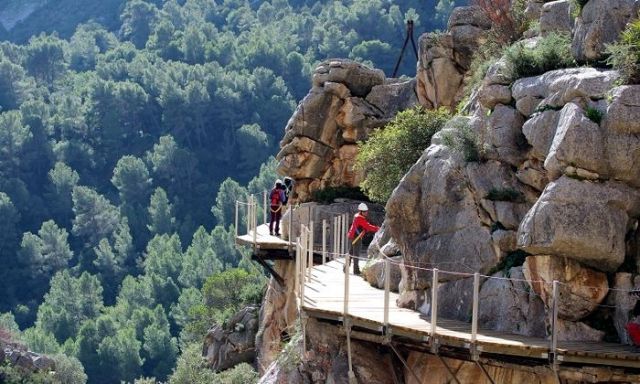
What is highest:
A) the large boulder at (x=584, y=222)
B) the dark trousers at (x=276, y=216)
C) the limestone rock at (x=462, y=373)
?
the large boulder at (x=584, y=222)

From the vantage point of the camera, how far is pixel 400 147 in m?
34.0

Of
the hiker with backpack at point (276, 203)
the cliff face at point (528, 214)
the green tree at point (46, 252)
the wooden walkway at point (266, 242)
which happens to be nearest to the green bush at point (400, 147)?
the cliff face at point (528, 214)

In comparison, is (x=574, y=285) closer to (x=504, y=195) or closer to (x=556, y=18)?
(x=504, y=195)

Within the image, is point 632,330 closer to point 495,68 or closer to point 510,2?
point 495,68

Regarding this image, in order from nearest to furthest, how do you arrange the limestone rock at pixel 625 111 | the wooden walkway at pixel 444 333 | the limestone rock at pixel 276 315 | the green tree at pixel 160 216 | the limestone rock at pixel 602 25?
the wooden walkway at pixel 444 333 → the limestone rock at pixel 625 111 → the limestone rock at pixel 602 25 → the limestone rock at pixel 276 315 → the green tree at pixel 160 216

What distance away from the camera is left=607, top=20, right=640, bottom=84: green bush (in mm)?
21859

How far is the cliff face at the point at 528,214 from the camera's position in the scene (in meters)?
21.6

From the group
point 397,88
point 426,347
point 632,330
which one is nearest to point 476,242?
point 426,347

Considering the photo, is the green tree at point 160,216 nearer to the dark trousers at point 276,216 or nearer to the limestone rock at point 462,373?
the dark trousers at point 276,216

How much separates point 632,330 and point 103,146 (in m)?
155

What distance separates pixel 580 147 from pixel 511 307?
2938 mm

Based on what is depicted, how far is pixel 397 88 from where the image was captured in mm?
42344

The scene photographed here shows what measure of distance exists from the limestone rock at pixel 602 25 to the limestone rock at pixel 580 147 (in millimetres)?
2035

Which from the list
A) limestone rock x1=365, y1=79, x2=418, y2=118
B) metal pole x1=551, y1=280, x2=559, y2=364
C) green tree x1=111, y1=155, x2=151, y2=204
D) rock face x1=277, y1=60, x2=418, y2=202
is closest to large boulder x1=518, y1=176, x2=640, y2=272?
metal pole x1=551, y1=280, x2=559, y2=364
